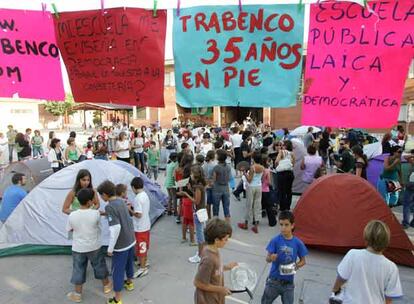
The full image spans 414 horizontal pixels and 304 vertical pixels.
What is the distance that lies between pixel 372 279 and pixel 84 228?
125 inches

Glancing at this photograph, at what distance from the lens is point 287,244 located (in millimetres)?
3379

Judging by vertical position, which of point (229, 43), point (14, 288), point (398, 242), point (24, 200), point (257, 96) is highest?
point (229, 43)

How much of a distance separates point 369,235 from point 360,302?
53 centimetres

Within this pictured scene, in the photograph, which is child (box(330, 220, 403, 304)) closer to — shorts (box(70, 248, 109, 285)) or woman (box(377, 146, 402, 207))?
shorts (box(70, 248, 109, 285))

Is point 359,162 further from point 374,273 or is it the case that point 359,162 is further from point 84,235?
point 84,235

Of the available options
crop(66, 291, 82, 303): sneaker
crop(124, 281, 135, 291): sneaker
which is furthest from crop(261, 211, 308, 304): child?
crop(66, 291, 82, 303): sneaker

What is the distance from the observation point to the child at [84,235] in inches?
165

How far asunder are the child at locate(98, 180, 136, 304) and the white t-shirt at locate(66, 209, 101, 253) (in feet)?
0.85

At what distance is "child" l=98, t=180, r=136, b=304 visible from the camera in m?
4.08

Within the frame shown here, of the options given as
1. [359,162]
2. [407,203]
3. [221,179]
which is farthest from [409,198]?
[221,179]

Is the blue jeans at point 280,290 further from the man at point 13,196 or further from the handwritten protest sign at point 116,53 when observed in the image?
the man at point 13,196

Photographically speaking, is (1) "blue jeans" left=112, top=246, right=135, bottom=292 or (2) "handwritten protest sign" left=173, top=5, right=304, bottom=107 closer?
(2) "handwritten protest sign" left=173, top=5, right=304, bottom=107

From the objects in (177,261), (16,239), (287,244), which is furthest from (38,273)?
(287,244)

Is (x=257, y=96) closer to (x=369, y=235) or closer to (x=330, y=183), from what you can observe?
(x=369, y=235)
